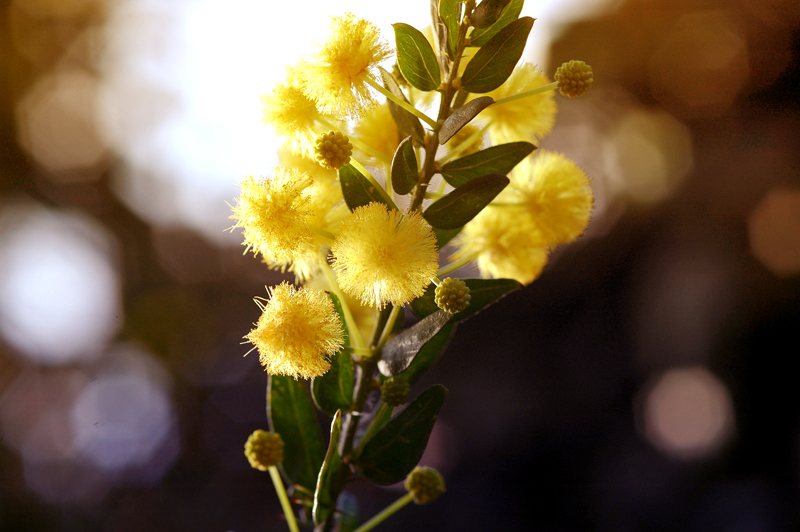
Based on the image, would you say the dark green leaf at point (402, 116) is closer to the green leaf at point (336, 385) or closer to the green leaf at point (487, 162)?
the green leaf at point (487, 162)

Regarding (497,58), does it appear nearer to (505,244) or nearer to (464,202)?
(464,202)

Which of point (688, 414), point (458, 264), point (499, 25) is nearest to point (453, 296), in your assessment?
point (458, 264)

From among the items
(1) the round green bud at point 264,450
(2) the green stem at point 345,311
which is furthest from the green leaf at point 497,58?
(1) the round green bud at point 264,450

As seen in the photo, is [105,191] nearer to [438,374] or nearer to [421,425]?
[438,374]

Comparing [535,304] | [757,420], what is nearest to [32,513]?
[535,304]

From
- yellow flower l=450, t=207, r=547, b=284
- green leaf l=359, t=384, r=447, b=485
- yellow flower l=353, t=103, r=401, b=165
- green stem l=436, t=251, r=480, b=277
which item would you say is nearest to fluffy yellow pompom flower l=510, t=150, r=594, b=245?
yellow flower l=450, t=207, r=547, b=284
